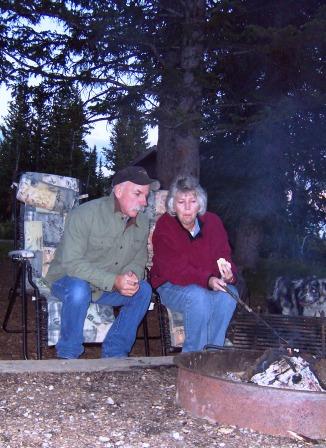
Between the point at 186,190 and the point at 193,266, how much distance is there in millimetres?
466

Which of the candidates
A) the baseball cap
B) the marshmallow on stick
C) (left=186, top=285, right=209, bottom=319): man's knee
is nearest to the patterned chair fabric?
the baseball cap

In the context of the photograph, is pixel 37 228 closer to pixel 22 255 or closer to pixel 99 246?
pixel 22 255

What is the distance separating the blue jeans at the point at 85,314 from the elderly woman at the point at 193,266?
182 mm

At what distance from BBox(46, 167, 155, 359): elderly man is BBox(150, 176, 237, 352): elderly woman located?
0.15 m

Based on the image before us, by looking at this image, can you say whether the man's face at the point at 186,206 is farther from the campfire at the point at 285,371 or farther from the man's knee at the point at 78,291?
the campfire at the point at 285,371

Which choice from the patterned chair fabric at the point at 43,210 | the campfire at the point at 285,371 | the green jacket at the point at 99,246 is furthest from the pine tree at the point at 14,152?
the campfire at the point at 285,371

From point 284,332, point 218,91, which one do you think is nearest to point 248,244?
point 218,91

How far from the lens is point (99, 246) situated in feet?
11.9

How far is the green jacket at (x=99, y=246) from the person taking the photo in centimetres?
346

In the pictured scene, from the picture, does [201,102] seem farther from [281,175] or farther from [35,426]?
[35,426]

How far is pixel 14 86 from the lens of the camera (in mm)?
7477

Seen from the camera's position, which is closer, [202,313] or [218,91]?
[202,313]

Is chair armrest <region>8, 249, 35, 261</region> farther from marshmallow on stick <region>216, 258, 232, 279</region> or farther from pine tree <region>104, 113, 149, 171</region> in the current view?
pine tree <region>104, 113, 149, 171</region>

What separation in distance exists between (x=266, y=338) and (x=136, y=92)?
3.68 meters
